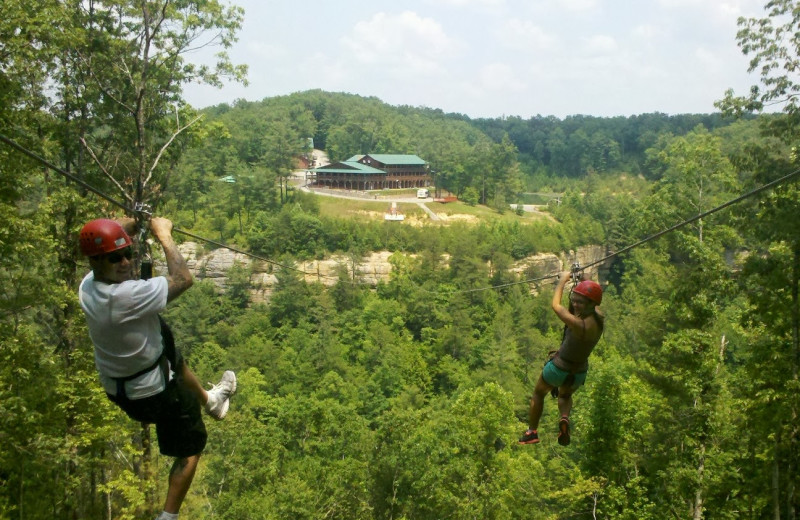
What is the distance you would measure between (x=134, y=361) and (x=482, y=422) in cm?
1577

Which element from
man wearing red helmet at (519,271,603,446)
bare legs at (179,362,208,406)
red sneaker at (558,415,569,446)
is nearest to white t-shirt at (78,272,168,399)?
bare legs at (179,362,208,406)

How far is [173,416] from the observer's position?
9.02 ft

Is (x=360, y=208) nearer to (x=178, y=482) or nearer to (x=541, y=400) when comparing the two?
(x=541, y=400)

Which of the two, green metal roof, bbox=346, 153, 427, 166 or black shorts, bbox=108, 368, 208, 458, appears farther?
green metal roof, bbox=346, 153, 427, 166

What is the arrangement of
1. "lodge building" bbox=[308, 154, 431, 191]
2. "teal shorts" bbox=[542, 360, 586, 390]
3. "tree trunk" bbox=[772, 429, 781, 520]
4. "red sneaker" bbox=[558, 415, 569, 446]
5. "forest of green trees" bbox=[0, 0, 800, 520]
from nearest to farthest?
"teal shorts" bbox=[542, 360, 586, 390] < "red sneaker" bbox=[558, 415, 569, 446] < "forest of green trees" bbox=[0, 0, 800, 520] < "tree trunk" bbox=[772, 429, 781, 520] < "lodge building" bbox=[308, 154, 431, 191]

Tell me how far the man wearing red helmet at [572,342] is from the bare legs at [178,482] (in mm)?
2544

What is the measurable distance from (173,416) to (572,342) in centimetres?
286

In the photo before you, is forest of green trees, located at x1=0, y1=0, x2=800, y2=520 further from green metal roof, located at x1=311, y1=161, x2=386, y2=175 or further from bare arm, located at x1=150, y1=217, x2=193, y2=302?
→ green metal roof, located at x1=311, y1=161, x2=386, y2=175

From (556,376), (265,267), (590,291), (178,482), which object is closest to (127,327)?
(178,482)

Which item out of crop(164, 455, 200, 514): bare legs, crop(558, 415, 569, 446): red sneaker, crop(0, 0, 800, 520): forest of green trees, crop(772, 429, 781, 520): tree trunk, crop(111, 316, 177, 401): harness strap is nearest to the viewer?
crop(111, 316, 177, 401): harness strap

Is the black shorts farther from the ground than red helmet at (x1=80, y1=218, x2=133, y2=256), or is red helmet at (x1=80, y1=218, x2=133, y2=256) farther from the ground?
red helmet at (x1=80, y1=218, x2=133, y2=256)

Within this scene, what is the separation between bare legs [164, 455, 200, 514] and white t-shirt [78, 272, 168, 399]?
0.45 m

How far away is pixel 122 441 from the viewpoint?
10516mm

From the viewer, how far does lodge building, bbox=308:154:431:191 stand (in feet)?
181
